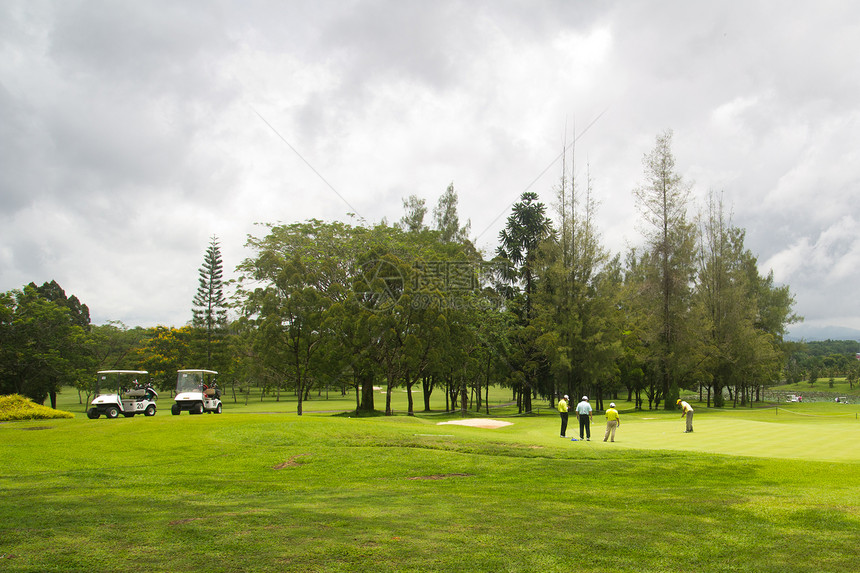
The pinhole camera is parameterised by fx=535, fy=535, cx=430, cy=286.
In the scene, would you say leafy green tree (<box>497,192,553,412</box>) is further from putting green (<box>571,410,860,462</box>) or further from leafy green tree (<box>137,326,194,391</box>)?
leafy green tree (<box>137,326,194,391</box>)

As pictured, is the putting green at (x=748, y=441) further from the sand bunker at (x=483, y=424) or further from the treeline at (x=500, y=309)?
the treeline at (x=500, y=309)

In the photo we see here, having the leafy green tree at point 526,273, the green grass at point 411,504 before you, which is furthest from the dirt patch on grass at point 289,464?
the leafy green tree at point 526,273

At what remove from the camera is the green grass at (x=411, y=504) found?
21.5 feet

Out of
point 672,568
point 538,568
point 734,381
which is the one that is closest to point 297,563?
point 538,568

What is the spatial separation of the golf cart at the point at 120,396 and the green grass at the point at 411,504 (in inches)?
313

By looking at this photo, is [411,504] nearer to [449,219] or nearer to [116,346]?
[449,219]

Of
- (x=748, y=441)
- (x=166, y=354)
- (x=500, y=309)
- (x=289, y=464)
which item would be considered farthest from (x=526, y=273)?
(x=166, y=354)

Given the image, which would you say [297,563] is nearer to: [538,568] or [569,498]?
[538,568]

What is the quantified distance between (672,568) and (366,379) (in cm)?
3566

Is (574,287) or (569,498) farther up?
(574,287)

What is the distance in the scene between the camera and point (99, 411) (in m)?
27.1

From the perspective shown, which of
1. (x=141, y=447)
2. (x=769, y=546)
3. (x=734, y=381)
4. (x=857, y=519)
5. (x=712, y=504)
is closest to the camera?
(x=769, y=546)

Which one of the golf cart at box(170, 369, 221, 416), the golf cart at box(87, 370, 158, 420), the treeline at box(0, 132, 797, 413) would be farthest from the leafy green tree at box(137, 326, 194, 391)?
the golf cart at box(87, 370, 158, 420)

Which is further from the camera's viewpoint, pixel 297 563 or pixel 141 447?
pixel 141 447
